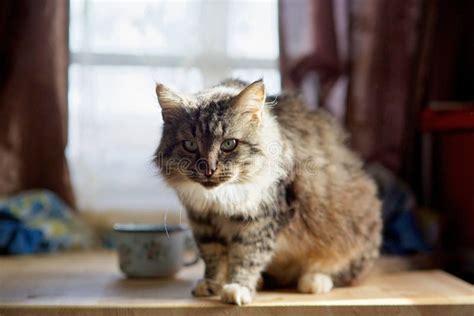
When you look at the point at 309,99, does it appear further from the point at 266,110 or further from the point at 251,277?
the point at 251,277

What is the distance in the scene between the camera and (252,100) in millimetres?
1186

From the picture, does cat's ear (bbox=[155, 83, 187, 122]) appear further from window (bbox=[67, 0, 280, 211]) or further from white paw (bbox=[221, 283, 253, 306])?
window (bbox=[67, 0, 280, 211])

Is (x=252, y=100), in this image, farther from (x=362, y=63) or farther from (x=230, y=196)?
(x=362, y=63)

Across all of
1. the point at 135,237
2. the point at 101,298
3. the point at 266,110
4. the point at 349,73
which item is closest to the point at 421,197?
the point at 349,73

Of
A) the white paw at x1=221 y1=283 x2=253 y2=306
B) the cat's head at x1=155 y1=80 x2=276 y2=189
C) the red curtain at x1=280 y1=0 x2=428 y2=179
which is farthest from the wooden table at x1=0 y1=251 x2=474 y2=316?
the red curtain at x1=280 y1=0 x2=428 y2=179

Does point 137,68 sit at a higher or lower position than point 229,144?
higher

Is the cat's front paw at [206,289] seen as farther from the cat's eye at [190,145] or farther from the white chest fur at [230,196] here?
the cat's eye at [190,145]

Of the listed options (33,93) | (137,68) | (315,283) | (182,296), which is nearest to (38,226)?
(33,93)

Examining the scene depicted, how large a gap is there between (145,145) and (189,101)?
78cm

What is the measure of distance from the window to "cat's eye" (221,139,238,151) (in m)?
0.77

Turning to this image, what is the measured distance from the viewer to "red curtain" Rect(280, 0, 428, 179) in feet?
6.17

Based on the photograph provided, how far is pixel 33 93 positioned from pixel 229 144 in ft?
3.47

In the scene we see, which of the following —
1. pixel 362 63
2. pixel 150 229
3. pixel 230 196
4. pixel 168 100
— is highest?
pixel 362 63

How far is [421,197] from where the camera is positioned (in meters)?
2.01
